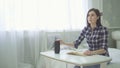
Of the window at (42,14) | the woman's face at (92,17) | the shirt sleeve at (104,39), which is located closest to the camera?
the shirt sleeve at (104,39)

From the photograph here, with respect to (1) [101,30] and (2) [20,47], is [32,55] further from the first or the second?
(1) [101,30]

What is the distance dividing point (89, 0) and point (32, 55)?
1569 millimetres

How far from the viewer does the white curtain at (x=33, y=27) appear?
3.12 m

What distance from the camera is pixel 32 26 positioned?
10.8ft

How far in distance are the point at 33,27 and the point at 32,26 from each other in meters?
0.03

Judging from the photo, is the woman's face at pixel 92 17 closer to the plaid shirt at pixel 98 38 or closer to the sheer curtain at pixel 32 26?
the plaid shirt at pixel 98 38

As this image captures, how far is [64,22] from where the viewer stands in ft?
11.8

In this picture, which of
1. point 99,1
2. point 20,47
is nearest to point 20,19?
point 20,47

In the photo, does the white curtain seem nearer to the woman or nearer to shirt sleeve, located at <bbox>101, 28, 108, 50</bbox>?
the woman

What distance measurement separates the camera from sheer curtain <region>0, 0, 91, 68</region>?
3.12m

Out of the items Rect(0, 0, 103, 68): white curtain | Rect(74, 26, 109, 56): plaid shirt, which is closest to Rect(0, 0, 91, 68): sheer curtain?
Rect(0, 0, 103, 68): white curtain

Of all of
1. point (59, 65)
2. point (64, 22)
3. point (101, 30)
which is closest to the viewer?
point (101, 30)

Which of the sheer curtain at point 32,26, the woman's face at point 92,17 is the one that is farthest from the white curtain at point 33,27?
the woman's face at point 92,17

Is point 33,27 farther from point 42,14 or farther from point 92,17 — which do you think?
point 92,17
